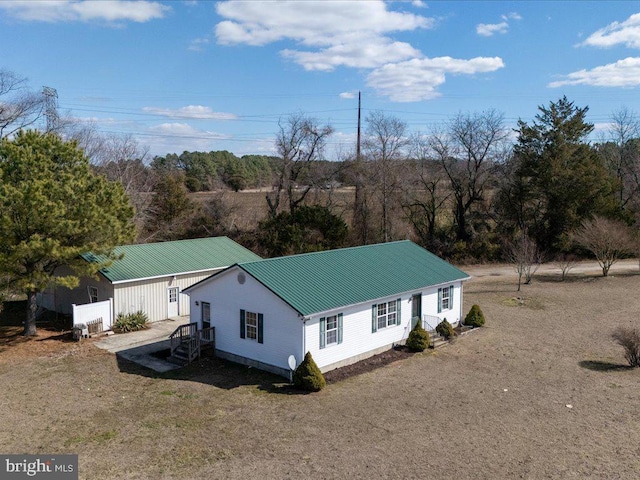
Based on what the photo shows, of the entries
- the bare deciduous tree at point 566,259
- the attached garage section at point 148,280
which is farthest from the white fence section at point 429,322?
the bare deciduous tree at point 566,259

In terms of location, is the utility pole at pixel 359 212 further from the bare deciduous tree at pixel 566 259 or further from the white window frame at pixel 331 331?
the white window frame at pixel 331 331

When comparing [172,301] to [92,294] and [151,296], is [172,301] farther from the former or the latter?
[92,294]

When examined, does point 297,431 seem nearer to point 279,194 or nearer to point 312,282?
point 312,282

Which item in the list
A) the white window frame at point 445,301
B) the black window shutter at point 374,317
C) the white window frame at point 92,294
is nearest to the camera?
the black window shutter at point 374,317

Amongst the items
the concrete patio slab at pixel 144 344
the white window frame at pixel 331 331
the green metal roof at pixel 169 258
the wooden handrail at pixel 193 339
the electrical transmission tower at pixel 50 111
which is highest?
the electrical transmission tower at pixel 50 111

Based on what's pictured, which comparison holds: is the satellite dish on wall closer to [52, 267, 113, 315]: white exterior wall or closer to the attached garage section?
the attached garage section

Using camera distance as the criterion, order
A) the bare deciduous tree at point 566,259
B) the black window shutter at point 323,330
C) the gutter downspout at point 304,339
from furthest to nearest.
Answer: the bare deciduous tree at point 566,259, the black window shutter at point 323,330, the gutter downspout at point 304,339

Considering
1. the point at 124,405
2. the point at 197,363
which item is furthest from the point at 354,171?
the point at 124,405
